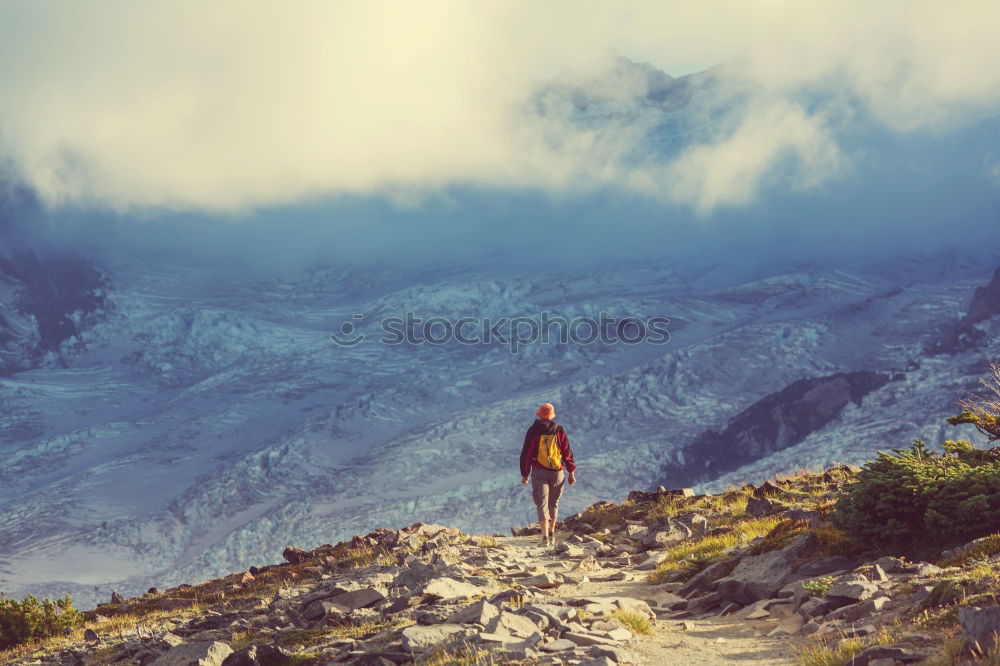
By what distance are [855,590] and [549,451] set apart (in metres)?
7.85

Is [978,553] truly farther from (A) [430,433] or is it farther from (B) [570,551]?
(A) [430,433]

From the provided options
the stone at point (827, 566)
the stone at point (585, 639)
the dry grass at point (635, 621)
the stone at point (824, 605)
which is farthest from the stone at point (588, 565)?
the stone at point (585, 639)

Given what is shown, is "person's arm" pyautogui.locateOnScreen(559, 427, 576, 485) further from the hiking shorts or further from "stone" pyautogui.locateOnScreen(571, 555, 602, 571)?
"stone" pyautogui.locateOnScreen(571, 555, 602, 571)

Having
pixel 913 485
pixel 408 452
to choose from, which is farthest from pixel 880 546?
pixel 408 452

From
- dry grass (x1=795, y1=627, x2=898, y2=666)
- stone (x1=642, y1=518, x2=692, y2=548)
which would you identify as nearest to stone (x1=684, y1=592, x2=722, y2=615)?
dry grass (x1=795, y1=627, x2=898, y2=666)

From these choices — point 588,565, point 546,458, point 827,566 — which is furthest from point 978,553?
point 546,458

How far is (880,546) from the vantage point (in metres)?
12.1

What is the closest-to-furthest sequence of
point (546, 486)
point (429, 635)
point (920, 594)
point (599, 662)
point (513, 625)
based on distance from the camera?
1. point (599, 662)
2. point (920, 594)
3. point (513, 625)
4. point (429, 635)
5. point (546, 486)

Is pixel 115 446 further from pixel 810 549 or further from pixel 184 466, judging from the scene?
pixel 810 549

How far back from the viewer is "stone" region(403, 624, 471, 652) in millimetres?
9492

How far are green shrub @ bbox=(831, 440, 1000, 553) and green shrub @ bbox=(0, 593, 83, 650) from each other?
15553 mm

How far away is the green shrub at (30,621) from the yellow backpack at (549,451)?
1062cm

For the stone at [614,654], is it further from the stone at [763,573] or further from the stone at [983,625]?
the stone at [763,573]

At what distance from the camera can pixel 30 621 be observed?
20.2 meters
